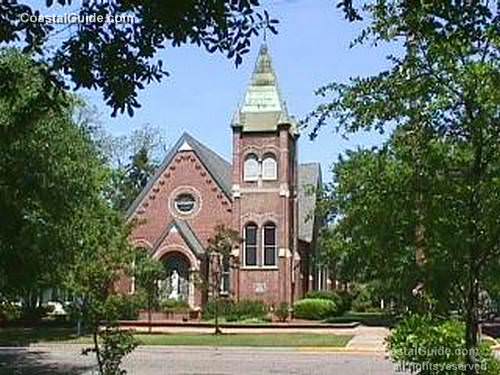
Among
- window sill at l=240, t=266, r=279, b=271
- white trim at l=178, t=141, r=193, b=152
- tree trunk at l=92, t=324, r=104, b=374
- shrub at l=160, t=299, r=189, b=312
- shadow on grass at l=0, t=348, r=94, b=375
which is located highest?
white trim at l=178, t=141, r=193, b=152

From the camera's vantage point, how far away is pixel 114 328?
13.0 meters

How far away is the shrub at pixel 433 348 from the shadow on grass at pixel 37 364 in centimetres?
1169

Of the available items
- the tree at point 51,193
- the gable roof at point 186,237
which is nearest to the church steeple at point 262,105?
the gable roof at point 186,237

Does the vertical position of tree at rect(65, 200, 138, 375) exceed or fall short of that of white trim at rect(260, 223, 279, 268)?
it falls short

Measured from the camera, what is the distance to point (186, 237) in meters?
46.3

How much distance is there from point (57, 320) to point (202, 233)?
9.43 meters

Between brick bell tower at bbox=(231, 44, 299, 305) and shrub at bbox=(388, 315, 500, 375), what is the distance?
34.9 m

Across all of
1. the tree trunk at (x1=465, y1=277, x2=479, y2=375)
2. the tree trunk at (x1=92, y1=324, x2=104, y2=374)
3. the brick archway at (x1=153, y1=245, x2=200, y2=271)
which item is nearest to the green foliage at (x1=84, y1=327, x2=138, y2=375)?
the tree trunk at (x1=92, y1=324, x2=104, y2=374)

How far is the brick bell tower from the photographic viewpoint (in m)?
45.2

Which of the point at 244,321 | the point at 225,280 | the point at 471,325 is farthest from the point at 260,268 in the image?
the point at 471,325

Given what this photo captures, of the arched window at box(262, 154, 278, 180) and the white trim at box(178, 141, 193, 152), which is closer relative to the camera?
the arched window at box(262, 154, 278, 180)

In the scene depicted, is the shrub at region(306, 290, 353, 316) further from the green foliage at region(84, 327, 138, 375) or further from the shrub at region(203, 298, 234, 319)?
the green foliage at region(84, 327, 138, 375)

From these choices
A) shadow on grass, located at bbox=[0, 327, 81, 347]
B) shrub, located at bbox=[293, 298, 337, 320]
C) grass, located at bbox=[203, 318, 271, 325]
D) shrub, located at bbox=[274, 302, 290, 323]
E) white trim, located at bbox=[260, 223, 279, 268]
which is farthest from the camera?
white trim, located at bbox=[260, 223, 279, 268]

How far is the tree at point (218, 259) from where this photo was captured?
126ft
